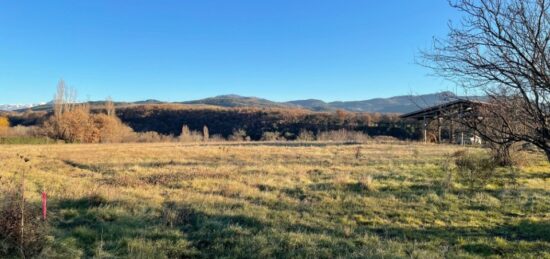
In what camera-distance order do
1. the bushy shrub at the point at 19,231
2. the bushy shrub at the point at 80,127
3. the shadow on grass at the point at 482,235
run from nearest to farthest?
the bushy shrub at the point at 19,231, the shadow on grass at the point at 482,235, the bushy shrub at the point at 80,127

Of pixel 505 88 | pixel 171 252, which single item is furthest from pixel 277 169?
pixel 505 88

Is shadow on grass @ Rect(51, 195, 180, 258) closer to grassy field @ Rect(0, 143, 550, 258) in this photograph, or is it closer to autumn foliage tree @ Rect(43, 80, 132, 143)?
grassy field @ Rect(0, 143, 550, 258)

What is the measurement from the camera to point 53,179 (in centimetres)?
1438

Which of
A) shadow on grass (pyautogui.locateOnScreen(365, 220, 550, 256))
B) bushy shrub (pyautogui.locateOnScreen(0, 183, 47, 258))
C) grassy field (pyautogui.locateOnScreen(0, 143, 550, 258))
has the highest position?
bushy shrub (pyautogui.locateOnScreen(0, 183, 47, 258))

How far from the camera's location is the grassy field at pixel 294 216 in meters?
6.84

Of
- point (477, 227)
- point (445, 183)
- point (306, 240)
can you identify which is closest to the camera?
point (306, 240)

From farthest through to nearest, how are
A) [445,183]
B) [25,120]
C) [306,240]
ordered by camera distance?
[25,120] < [445,183] < [306,240]

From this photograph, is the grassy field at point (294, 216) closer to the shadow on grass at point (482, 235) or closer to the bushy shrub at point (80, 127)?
the shadow on grass at point (482, 235)

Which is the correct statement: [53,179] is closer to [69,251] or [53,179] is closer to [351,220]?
[69,251]

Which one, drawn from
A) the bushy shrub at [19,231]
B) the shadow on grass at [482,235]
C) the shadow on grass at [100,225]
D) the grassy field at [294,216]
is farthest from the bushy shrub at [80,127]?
the shadow on grass at [482,235]

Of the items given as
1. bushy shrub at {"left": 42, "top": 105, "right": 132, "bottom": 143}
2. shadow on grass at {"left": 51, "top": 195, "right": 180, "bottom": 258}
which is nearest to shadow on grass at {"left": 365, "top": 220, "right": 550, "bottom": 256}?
shadow on grass at {"left": 51, "top": 195, "right": 180, "bottom": 258}

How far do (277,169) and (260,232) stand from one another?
10.1 metres

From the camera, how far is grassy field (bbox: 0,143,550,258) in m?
6.84

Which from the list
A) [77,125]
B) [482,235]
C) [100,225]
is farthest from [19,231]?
[77,125]
